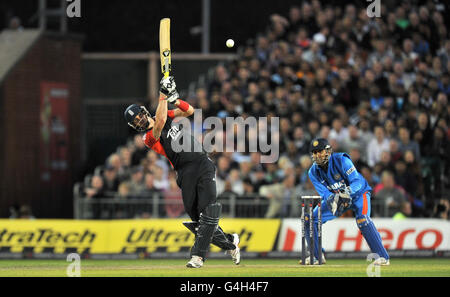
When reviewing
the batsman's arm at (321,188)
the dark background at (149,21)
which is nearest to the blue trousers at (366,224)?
the batsman's arm at (321,188)

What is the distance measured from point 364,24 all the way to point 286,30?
219 centimetres

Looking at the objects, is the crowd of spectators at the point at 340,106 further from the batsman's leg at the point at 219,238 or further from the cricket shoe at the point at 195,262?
the cricket shoe at the point at 195,262

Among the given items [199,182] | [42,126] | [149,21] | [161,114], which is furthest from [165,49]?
[149,21]

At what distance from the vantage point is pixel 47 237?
19594 mm

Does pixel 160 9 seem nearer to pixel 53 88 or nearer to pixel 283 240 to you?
pixel 53 88

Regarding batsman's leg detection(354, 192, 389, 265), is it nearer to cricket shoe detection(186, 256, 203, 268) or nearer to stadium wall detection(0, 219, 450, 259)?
cricket shoe detection(186, 256, 203, 268)

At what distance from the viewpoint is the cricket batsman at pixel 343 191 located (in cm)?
1422

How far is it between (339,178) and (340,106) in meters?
8.02

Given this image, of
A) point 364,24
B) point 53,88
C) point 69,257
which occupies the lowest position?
point 69,257

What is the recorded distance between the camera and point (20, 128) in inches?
973
